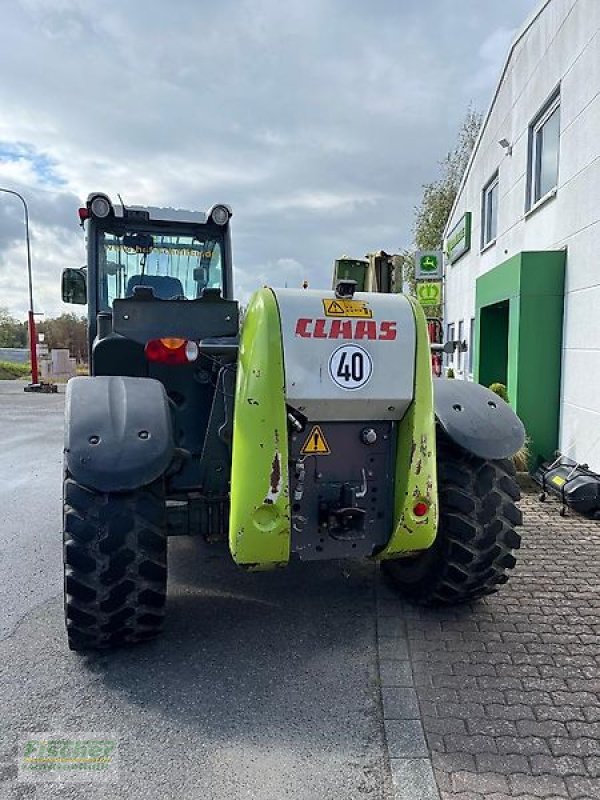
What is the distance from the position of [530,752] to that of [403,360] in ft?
5.72

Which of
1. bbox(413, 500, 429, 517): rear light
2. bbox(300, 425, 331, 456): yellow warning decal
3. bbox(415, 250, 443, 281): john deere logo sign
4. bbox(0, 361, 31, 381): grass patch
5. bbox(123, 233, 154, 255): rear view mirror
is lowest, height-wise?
bbox(0, 361, 31, 381): grass patch

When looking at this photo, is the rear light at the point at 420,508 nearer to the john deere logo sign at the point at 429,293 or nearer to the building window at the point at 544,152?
the building window at the point at 544,152

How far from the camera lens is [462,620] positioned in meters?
3.71

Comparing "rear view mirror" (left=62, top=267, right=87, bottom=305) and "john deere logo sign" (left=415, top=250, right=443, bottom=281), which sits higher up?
"john deere logo sign" (left=415, top=250, right=443, bottom=281)

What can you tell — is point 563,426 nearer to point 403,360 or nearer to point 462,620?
point 462,620

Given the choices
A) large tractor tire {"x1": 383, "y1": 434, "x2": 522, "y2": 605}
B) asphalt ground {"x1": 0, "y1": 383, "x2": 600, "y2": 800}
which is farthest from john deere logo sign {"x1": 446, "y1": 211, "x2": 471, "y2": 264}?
large tractor tire {"x1": 383, "y1": 434, "x2": 522, "y2": 605}

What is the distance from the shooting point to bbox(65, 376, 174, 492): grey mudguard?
9.74ft

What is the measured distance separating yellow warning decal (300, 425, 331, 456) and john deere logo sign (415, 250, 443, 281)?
29.1ft

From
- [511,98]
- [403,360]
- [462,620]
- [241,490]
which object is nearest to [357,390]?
[403,360]

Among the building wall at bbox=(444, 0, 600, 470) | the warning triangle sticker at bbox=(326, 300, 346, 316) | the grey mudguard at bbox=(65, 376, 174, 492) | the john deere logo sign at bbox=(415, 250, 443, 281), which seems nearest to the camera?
the grey mudguard at bbox=(65, 376, 174, 492)

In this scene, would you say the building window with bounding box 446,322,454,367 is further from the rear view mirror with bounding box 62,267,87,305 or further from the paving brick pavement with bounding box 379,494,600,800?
the rear view mirror with bounding box 62,267,87,305

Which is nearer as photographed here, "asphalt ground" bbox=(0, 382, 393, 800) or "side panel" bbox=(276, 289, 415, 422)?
"asphalt ground" bbox=(0, 382, 393, 800)

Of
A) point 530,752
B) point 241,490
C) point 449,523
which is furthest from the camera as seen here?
point 449,523

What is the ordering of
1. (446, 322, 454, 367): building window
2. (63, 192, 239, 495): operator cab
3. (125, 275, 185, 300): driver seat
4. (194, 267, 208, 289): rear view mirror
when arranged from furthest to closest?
(446, 322, 454, 367): building window
(194, 267, 208, 289): rear view mirror
(125, 275, 185, 300): driver seat
(63, 192, 239, 495): operator cab
